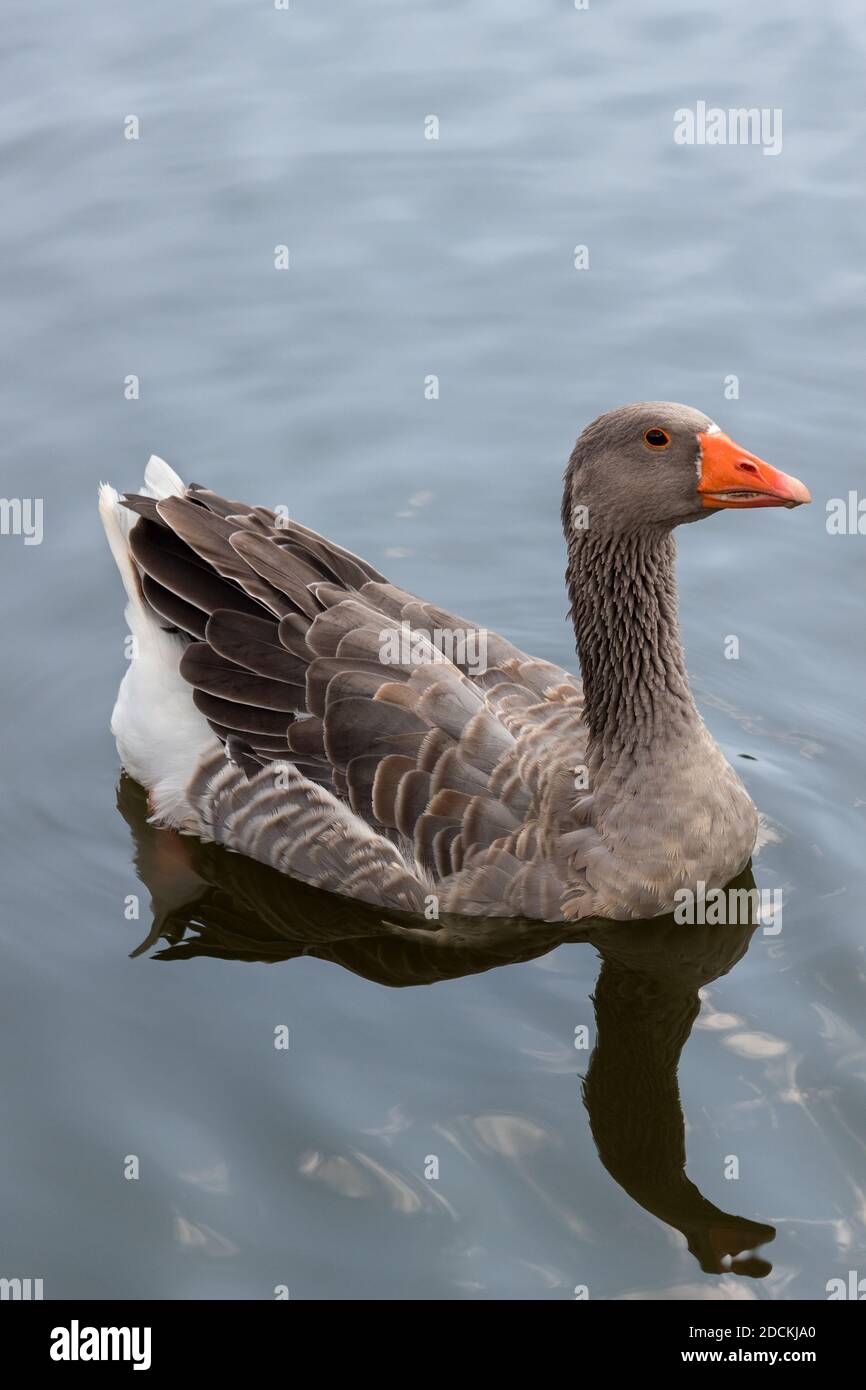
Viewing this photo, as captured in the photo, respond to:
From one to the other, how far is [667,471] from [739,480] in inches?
12.9

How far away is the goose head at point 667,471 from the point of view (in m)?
8.02

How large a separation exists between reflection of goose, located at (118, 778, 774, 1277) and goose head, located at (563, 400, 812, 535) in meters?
2.02

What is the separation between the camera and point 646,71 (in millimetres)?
16141

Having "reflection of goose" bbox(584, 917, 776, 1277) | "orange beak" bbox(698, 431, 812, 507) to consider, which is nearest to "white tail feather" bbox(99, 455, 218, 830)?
"reflection of goose" bbox(584, 917, 776, 1277)

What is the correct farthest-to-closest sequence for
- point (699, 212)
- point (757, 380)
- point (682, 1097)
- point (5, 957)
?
point (699, 212), point (757, 380), point (5, 957), point (682, 1097)

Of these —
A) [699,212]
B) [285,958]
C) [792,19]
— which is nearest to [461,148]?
[699,212]

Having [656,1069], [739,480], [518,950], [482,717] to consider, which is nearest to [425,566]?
[482,717]

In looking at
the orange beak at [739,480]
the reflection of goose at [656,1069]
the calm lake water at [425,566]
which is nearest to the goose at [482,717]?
the orange beak at [739,480]

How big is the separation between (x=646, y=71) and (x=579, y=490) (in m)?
9.16

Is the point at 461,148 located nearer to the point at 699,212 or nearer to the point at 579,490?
the point at 699,212

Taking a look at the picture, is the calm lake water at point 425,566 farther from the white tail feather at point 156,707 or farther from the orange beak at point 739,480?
the orange beak at point 739,480

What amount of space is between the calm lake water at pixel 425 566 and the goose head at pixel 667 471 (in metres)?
2.01

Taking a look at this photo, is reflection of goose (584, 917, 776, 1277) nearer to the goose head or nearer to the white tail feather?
the goose head

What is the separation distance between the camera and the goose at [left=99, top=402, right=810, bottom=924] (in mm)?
8352
